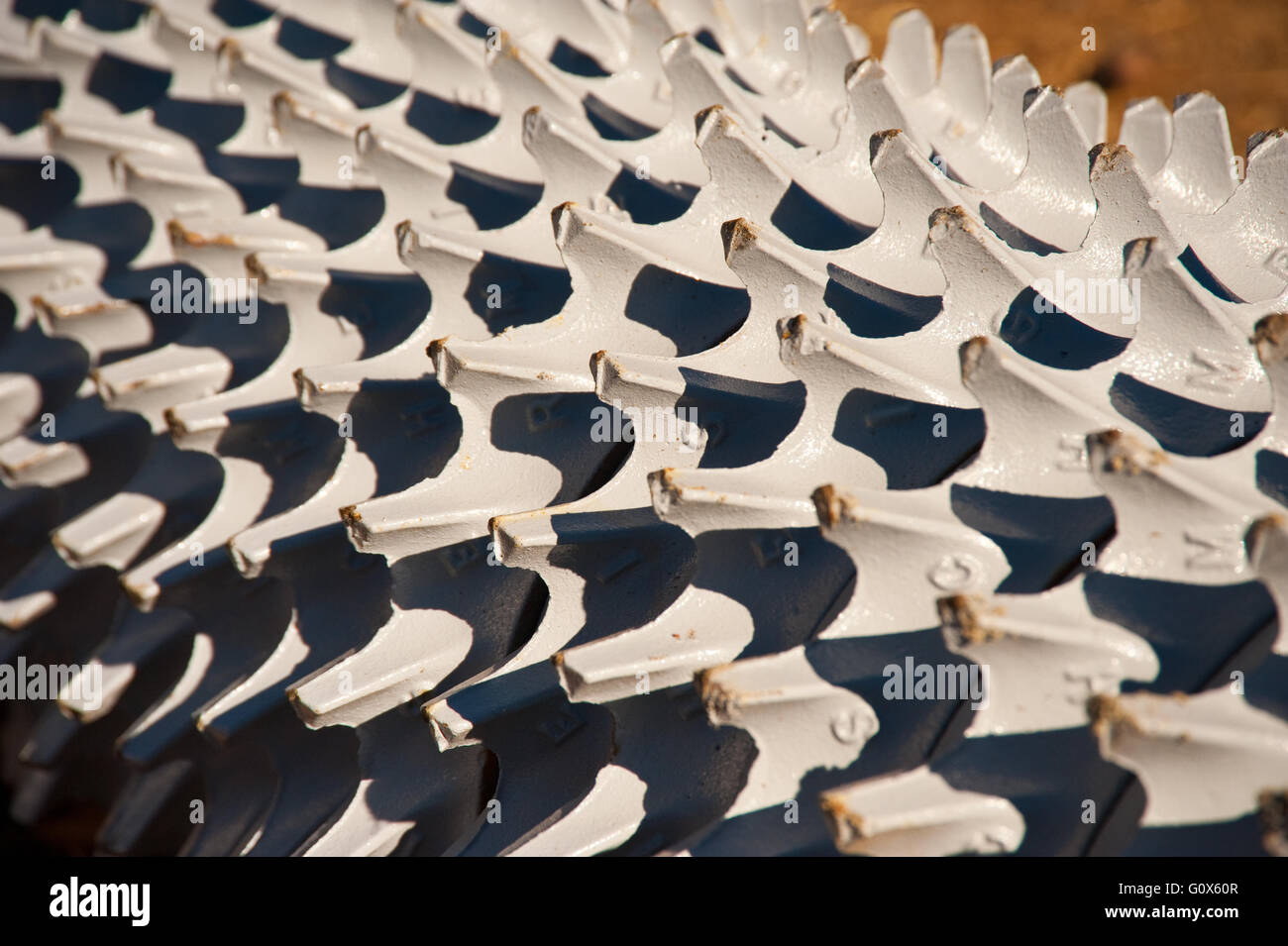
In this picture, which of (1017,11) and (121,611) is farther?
(1017,11)

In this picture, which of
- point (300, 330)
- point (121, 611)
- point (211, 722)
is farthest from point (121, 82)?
point (211, 722)

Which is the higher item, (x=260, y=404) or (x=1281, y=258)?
(x=1281, y=258)

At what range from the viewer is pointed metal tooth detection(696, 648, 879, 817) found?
0.72 metres

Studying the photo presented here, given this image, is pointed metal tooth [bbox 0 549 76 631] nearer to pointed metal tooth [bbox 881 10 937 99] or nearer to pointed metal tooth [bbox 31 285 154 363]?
pointed metal tooth [bbox 31 285 154 363]

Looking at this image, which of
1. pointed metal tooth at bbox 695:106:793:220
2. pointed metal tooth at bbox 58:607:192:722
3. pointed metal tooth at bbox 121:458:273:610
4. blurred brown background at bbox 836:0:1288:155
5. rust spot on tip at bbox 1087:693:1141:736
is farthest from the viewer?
blurred brown background at bbox 836:0:1288:155

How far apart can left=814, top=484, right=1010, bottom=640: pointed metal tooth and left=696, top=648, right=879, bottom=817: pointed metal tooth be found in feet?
0.12

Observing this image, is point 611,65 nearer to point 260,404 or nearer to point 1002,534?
point 260,404

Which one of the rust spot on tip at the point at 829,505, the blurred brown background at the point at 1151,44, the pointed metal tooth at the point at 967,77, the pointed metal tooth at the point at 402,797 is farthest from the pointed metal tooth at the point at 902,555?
the blurred brown background at the point at 1151,44

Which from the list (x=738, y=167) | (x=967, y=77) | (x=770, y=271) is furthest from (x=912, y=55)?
(x=770, y=271)

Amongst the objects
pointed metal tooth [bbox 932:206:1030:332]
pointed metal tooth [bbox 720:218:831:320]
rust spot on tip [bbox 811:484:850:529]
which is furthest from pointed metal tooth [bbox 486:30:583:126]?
rust spot on tip [bbox 811:484:850:529]

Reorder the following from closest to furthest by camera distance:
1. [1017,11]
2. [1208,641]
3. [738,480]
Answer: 1. [1208,641]
2. [738,480]
3. [1017,11]

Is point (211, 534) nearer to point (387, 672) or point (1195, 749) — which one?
point (387, 672)
